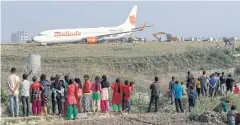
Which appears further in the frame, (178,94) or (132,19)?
(132,19)

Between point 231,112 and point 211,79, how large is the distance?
6371mm

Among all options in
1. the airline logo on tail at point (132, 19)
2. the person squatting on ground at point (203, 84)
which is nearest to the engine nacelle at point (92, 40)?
the airline logo on tail at point (132, 19)

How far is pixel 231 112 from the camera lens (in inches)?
580

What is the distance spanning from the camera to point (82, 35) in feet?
179

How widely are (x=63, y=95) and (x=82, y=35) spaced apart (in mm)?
39672

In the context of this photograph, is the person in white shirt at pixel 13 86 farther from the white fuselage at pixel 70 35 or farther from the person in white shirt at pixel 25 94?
the white fuselage at pixel 70 35

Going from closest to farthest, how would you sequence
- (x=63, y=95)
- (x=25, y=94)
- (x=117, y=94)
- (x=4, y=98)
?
(x=25, y=94)
(x=63, y=95)
(x=117, y=94)
(x=4, y=98)

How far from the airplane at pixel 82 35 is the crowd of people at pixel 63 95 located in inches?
1371

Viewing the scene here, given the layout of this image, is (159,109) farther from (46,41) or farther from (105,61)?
(46,41)

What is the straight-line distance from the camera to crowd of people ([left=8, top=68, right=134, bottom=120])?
14555mm

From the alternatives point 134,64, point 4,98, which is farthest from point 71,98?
point 134,64

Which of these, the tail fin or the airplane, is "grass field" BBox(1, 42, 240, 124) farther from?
the tail fin

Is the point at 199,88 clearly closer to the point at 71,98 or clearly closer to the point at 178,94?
the point at 178,94

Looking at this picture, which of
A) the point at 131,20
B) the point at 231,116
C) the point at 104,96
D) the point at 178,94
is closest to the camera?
the point at 231,116
